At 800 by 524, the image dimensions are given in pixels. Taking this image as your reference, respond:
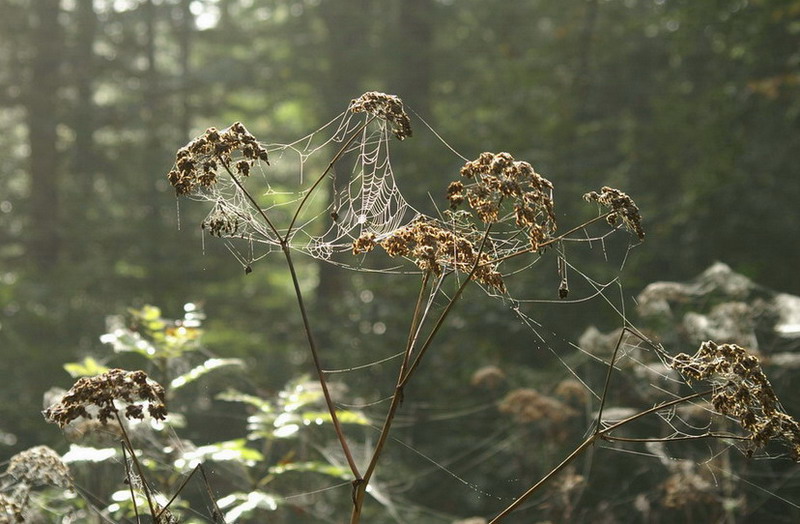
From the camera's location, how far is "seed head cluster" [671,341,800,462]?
1780mm

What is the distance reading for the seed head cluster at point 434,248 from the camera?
6.07 feet

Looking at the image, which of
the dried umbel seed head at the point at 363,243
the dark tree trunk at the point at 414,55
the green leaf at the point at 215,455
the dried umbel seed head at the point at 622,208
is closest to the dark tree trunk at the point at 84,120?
the dark tree trunk at the point at 414,55

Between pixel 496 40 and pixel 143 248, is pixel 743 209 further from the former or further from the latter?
pixel 143 248

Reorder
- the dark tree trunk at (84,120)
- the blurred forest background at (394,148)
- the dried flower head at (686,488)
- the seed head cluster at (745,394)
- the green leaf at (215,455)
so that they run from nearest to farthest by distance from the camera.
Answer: the seed head cluster at (745,394)
the green leaf at (215,455)
the dried flower head at (686,488)
the blurred forest background at (394,148)
the dark tree trunk at (84,120)

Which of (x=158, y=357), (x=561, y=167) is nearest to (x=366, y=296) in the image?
(x=561, y=167)

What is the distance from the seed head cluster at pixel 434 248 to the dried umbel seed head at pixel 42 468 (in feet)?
3.11

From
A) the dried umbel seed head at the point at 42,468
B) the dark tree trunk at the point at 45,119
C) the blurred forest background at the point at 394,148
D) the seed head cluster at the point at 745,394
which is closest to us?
the seed head cluster at the point at 745,394

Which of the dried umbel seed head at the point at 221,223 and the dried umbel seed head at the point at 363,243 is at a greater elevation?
the dried umbel seed head at the point at 221,223

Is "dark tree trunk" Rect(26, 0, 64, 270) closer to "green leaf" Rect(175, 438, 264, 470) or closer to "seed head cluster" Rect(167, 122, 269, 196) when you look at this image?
"green leaf" Rect(175, 438, 264, 470)

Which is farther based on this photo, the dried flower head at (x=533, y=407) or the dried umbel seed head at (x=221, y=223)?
the dried flower head at (x=533, y=407)

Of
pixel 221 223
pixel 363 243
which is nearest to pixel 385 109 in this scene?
pixel 363 243

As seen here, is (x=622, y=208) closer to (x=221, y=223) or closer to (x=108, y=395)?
(x=221, y=223)

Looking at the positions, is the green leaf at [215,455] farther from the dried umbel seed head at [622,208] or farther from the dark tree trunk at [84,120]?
the dark tree trunk at [84,120]

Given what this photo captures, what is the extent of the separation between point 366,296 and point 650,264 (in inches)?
130
